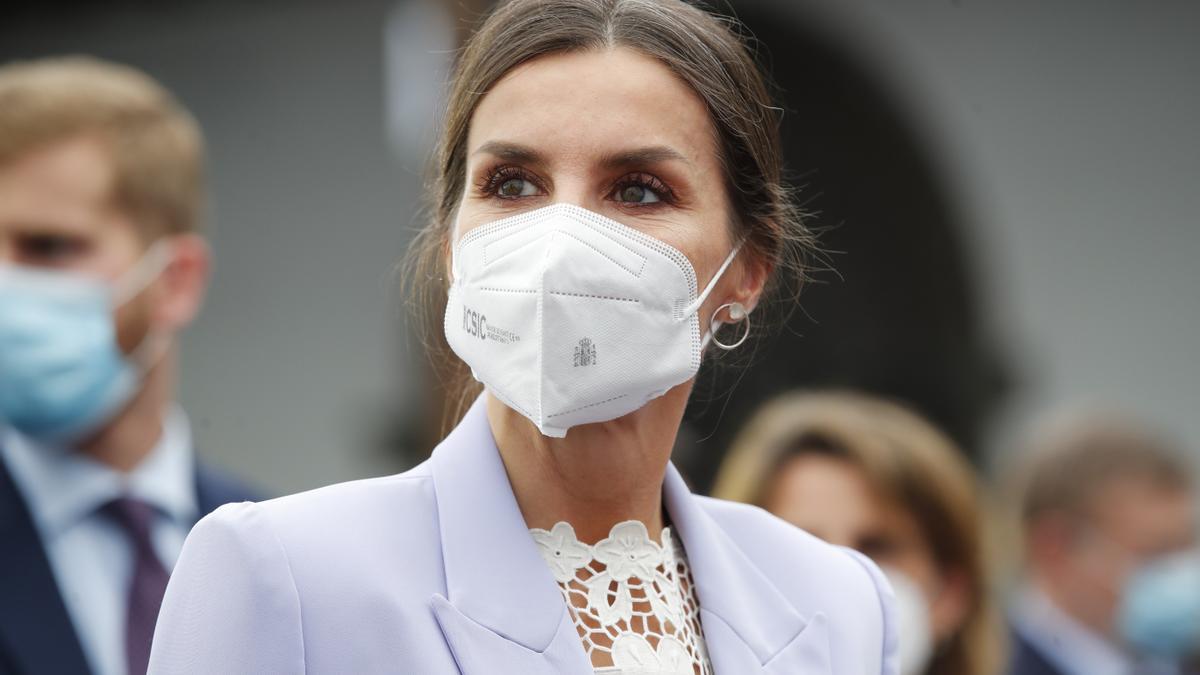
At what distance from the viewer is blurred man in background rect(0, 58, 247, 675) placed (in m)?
3.93

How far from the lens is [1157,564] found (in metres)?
6.90

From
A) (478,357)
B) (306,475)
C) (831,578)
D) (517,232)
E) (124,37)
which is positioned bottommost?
(306,475)

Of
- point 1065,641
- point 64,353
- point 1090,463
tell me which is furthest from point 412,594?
point 1090,463

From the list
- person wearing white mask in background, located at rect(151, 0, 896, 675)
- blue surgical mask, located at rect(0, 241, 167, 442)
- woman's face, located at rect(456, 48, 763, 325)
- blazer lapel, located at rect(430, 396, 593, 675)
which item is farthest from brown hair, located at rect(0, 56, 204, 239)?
blazer lapel, located at rect(430, 396, 593, 675)

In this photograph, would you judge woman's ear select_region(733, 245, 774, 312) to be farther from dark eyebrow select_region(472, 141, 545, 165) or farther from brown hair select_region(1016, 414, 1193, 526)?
brown hair select_region(1016, 414, 1193, 526)

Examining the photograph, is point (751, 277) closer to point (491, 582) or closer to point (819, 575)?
point (819, 575)

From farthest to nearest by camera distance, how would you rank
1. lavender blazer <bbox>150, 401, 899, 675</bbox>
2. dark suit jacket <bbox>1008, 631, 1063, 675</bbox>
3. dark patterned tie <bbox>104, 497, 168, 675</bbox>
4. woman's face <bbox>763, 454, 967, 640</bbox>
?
1. dark suit jacket <bbox>1008, 631, 1063, 675</bbox>
2. woman's face <bbox>763, 454, 967, 640</bbox>
3. dark patterned tie <bbox>104, 497, 168, 675</bbox>
4. lavender blazer <bbox>150, 401, 899, 675</bbox>

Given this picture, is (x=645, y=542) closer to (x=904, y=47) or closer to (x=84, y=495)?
(x=84, y=495)

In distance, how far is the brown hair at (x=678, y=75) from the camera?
263 centimetres

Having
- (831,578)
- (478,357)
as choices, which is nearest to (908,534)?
(831,578)

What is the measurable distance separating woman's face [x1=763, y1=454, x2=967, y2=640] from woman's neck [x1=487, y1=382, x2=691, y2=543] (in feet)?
6.40

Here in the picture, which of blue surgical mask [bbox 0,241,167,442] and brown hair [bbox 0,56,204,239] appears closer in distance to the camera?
blue surgical mask [bbox 0,241,167,442]

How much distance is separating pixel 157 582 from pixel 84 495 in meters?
0.30

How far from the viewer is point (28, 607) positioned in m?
3.58
